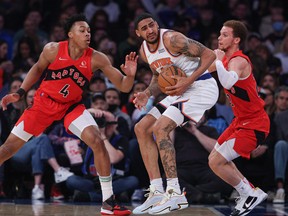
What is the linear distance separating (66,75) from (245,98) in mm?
1916

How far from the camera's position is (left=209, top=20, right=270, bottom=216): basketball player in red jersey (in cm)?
827

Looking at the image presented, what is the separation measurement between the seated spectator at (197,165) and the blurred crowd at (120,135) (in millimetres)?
13

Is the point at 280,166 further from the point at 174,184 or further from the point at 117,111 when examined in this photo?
the point at 174,184

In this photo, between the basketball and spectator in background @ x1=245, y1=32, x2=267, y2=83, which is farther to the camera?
spectator in background @ x1=245, y1=32, x2=267, y2=83

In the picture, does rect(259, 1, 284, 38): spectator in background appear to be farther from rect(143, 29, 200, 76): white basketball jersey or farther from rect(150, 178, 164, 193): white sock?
rect(150, 178, 164, 193): white sock

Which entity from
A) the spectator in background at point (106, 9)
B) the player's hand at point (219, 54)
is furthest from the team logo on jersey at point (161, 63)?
the spectator in background at point (106, 9)

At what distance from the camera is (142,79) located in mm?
12062

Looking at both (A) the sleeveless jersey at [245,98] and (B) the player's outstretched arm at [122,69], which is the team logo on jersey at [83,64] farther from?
(A) the sleeveless jersey at [245,98]

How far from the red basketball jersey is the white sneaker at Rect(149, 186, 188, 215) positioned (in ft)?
3.79

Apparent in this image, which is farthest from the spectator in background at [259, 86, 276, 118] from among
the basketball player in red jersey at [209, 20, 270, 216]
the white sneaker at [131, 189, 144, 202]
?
the basketball player in red jersey at [209, 20, 270, 216]

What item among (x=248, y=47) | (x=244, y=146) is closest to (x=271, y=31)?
(x=248, y=47)

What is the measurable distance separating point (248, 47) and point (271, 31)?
1230 millimetres

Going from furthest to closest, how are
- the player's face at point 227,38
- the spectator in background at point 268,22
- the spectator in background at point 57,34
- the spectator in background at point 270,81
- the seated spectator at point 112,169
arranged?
the spectator in background at point 268,22, the spectator in background at point 57,34, the spectator in background at point 270,81, the seated spectator at point 112,169, the player's face at point 227,38

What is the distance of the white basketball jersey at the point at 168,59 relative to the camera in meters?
8.21
